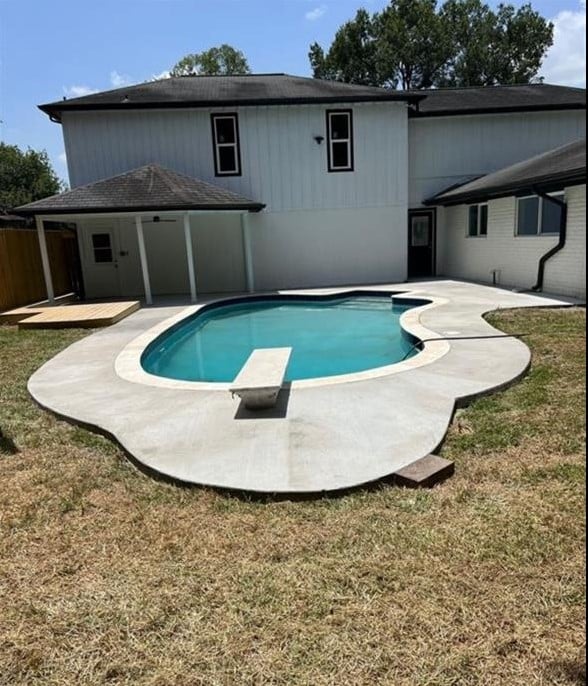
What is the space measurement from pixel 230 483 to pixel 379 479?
1014 mm

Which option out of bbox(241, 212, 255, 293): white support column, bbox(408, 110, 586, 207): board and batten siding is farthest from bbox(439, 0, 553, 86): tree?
bbox(241, 212, 255, 293): white support column

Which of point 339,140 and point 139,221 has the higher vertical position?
point 339,140

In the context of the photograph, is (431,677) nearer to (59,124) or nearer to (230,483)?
(230,483)

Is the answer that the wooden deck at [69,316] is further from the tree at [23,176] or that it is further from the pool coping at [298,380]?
the tree at [23,176]

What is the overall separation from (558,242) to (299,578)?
445 inches

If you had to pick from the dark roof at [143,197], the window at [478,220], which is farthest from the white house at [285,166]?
the window at [478,220]

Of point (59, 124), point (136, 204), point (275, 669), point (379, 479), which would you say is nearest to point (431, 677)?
point (275, 669)

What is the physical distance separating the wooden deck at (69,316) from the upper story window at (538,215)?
1019cm

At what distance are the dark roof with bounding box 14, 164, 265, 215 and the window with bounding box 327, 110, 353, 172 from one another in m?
3.49

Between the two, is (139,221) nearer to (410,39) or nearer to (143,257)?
(143,257)

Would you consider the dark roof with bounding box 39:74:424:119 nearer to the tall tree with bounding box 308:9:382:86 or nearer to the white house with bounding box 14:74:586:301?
the white house with bounding box 14:74:586:301

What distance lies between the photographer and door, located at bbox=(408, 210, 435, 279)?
18000 millimetres

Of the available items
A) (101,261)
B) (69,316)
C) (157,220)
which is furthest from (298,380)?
(101,261)

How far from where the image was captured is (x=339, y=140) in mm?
15633
